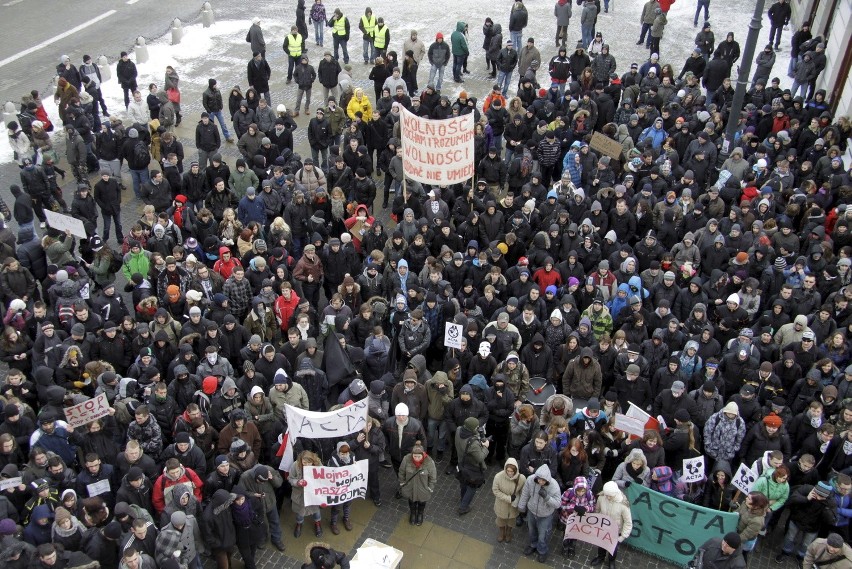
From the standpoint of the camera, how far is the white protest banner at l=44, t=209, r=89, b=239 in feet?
47.2

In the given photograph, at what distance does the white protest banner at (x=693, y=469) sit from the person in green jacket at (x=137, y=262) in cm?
862

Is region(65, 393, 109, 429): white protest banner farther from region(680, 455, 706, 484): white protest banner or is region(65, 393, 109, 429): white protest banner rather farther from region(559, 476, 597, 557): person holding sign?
region(680, 455, 706, 484): white protest banner

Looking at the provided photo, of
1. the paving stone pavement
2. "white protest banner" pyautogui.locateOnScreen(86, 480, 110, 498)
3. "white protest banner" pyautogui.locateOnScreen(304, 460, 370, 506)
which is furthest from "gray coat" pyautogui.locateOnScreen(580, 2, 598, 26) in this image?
"white protest banner" pyautogui.locateOnScreen(86, 480, 110, 498)

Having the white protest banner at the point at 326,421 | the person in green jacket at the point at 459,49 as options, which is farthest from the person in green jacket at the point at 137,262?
the person in green jacket at the point at 459,49

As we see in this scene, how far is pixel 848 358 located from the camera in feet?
40.9

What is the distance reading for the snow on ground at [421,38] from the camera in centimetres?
2406

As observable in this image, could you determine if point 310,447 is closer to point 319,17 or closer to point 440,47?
point 440,47

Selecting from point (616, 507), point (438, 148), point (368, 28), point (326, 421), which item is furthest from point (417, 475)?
point (368, 28)

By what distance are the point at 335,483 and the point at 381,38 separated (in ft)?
52.7

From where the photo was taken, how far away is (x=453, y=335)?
12297 mm

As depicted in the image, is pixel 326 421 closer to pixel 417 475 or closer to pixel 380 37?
pixel 417 475

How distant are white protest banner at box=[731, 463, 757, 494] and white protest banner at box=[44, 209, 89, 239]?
10556 millimetres

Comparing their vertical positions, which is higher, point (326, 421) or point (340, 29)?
point (340, 29)

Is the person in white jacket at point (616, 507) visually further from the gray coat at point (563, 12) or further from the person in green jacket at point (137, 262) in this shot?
the gray coat at point (563, 12)
